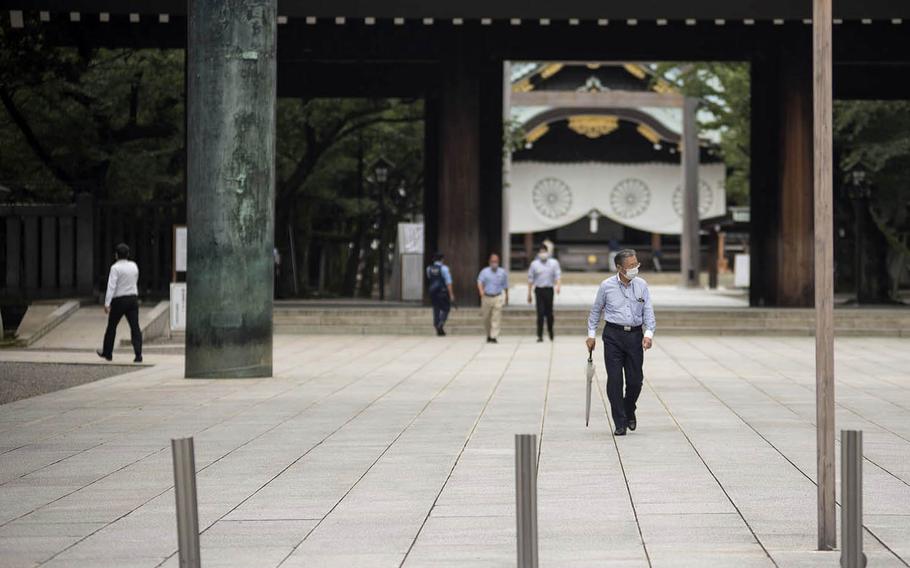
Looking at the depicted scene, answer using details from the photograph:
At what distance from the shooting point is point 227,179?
18.6m

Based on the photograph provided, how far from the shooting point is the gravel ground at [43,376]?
56.1 feet

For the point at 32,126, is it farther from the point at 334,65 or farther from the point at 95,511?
the point at 95,511

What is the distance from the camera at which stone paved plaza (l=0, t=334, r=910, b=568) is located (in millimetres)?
7719

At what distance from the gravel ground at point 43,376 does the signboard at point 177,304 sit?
3124 millimetres

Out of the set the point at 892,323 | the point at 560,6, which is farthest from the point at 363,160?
the point at 892,323

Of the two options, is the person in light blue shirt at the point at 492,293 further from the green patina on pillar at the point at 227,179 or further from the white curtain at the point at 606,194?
the white curtain at the point at 606,194

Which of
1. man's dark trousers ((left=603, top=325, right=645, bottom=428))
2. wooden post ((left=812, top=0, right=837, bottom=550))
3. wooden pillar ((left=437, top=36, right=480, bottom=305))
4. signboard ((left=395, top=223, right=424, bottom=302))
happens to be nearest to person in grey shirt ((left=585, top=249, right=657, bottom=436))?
man's dark trousers ((left=603, top=325, right=645, bottom=428))

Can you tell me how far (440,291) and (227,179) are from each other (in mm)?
10407

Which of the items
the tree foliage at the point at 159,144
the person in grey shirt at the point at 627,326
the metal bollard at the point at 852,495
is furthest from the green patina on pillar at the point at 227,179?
the metal bollard at the point at 852,495

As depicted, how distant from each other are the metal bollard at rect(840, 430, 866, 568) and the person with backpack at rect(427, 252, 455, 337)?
21.7 metres

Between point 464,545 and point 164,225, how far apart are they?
990 inches

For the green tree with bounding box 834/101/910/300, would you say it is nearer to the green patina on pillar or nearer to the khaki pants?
the khaki pants

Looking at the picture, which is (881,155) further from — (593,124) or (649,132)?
(593,124)

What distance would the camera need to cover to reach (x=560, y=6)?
28.9 m
